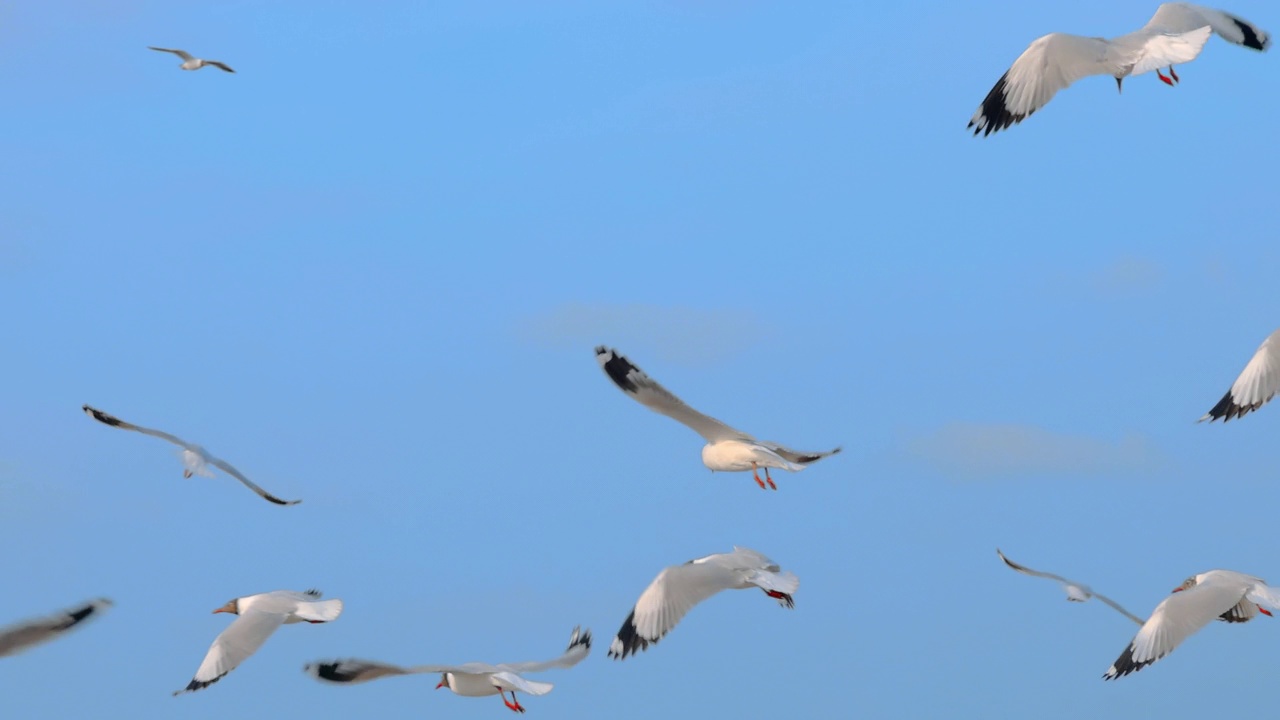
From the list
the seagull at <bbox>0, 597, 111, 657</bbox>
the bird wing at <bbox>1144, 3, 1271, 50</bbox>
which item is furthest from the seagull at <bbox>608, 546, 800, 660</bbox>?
the bird wing at <bbox>1144, 3, 1271, 50</bbox>

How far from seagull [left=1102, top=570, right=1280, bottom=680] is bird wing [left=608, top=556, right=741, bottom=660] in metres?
2.28

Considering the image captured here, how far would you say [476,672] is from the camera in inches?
365

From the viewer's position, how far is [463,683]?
9.48 metres

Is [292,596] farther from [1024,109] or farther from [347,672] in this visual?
[1024,109]

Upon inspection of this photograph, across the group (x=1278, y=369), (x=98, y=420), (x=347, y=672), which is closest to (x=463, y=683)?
(x=347, y=672)

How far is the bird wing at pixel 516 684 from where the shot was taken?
9.05 meters

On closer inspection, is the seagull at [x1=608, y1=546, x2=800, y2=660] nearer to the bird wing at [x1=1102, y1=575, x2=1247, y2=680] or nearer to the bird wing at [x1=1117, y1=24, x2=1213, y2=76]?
the bird wing at [x1=1102, y1=575, x2=1247, y2=680]

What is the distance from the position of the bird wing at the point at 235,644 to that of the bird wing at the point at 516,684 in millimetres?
1438

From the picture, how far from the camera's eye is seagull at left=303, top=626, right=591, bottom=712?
8844mm

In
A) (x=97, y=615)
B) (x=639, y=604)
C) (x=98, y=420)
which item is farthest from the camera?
(x=98, y=420)

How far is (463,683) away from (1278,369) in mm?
5135

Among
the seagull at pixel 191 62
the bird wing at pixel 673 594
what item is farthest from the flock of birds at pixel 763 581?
the seagull at pixel 191 62

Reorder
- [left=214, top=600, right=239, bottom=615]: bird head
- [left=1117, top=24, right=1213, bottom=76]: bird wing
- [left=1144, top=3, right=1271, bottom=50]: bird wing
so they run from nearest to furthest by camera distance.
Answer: [left=1117, top=24, right=1213, bottom=76]: bird wing
[left=1144, top=3, right=1271, bottom=50]: bird wing
[left=214, top=600, right=239, bottom=615]: bird head

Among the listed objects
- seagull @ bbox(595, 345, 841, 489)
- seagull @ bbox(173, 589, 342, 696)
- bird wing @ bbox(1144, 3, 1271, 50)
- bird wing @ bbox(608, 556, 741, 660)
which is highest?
bird wing @ bbox(1144, 3, 1271, 50)
